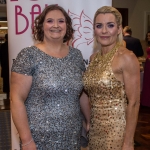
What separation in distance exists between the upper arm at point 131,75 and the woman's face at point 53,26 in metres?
0.48

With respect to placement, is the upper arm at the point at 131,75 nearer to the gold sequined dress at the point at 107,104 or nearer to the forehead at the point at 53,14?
the gold sequined dress at the point at 107,104

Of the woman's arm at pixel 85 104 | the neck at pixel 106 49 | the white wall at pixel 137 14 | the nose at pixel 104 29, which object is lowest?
the woman's arm at pixel 85 104

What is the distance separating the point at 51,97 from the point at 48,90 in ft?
0.18

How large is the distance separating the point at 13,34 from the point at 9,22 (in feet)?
0.36

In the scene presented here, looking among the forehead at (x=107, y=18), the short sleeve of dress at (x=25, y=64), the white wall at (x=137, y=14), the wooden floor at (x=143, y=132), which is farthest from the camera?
the white wall at (x=137, y=14)

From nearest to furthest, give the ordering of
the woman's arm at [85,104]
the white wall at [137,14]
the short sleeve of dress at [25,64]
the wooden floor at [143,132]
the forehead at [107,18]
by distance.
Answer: the short sleeve of dress at [25,64]
the forehead at [107,18]
the woman's arm at [85,104]
the wooden floor at [143,132]
the white wall at [137,14]

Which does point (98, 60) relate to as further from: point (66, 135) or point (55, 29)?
point (66, 135)

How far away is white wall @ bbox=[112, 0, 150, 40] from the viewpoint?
751 cm

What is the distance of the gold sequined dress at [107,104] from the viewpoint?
1856 millimetres

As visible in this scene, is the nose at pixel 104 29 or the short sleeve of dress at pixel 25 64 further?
the nose at pixel 104 29

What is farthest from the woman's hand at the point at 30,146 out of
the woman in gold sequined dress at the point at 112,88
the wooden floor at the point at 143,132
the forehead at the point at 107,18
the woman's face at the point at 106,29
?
the wooden floor at the point at 143,132

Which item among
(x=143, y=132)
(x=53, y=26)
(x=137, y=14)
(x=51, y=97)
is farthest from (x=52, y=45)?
(x=137, y=14)

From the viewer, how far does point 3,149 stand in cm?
374

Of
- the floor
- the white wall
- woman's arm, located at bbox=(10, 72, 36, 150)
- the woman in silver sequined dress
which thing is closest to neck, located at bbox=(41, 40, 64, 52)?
the woman in silver sequined dress
